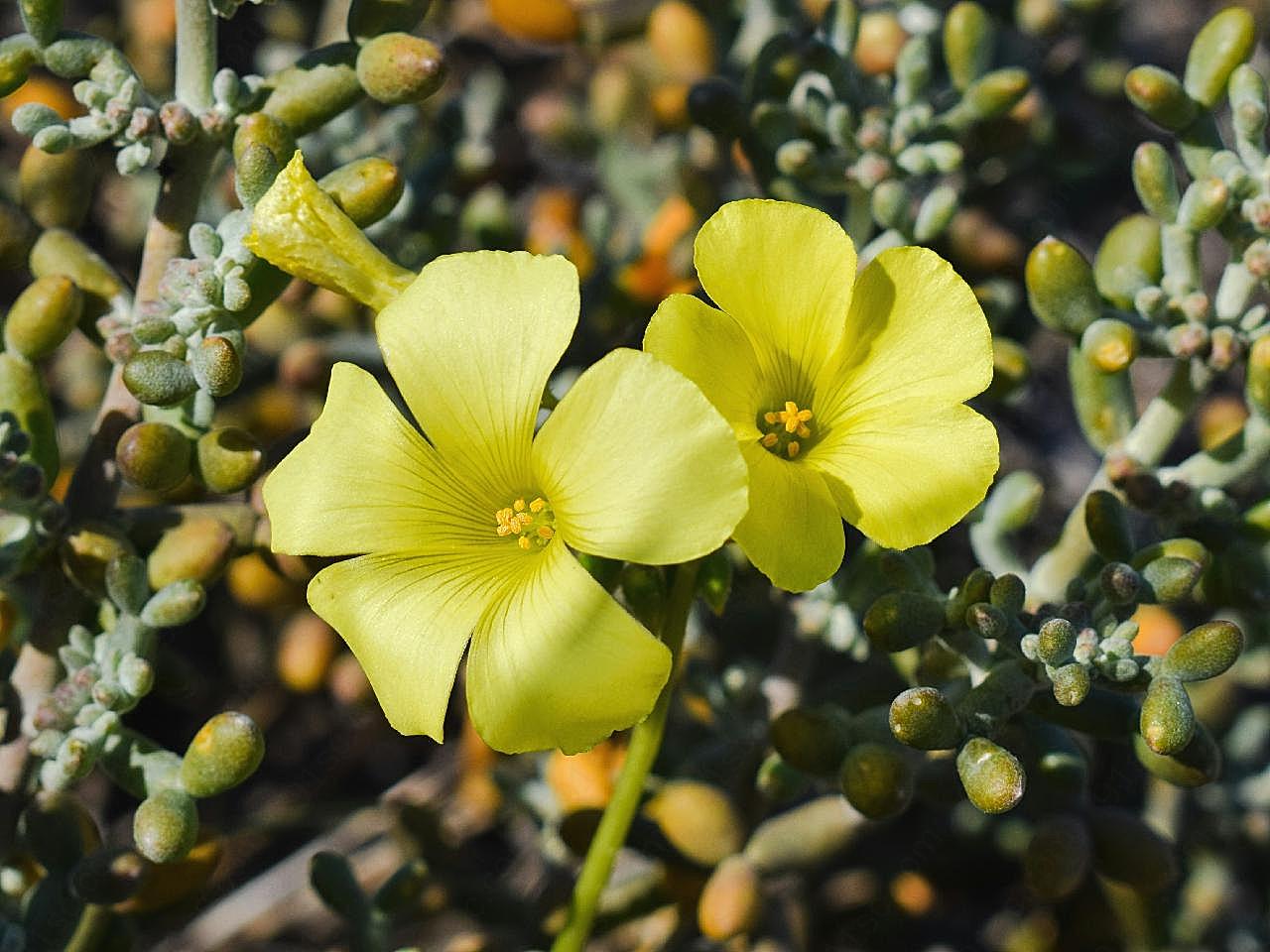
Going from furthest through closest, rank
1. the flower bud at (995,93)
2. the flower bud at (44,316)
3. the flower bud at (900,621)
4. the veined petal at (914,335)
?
the flower bud at (995,93), the flower bud at (44,316), the flower bud at (900,621), the veined petal at (914,335)

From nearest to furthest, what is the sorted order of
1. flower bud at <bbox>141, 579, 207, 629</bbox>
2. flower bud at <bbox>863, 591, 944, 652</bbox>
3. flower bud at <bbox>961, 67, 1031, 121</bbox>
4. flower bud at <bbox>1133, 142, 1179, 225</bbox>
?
flower bud at <bbox>863, 591, 944, 652</bbox> → flower bud at <bbox>141, 579, 207, 629</bbox> → flower bud at <bbox>1133, 142, 1179, 225</bbox> → flower bud at <bbox>961, 67, 1031, 121</bbox>

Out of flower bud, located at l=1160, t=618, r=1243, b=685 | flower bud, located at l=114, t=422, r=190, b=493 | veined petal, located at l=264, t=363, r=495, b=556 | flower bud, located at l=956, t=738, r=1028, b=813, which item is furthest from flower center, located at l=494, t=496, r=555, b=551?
flower bud, located at l=1160, t=618, r=1243, b=685

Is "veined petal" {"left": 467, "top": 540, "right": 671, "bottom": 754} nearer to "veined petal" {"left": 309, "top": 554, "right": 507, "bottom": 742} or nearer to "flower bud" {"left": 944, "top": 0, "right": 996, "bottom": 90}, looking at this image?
"veined petal" {"left": 309, "top": 554, "right": 507, "bottom": 742}

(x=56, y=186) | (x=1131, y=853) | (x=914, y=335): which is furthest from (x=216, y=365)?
(x=1131, y=853)

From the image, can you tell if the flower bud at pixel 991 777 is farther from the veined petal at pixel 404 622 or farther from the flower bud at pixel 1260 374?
the flower bud at pixel 1260 374

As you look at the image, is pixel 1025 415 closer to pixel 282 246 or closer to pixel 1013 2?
pixel 1013 2

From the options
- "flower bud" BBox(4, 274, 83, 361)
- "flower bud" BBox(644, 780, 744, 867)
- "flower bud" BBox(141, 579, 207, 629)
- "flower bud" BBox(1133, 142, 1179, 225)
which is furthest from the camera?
"flower bud" BBox(644, 780, 744, 867)

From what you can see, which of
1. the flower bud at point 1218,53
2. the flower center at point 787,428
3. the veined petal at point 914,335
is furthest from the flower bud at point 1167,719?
the flower bud at point 1218,53
